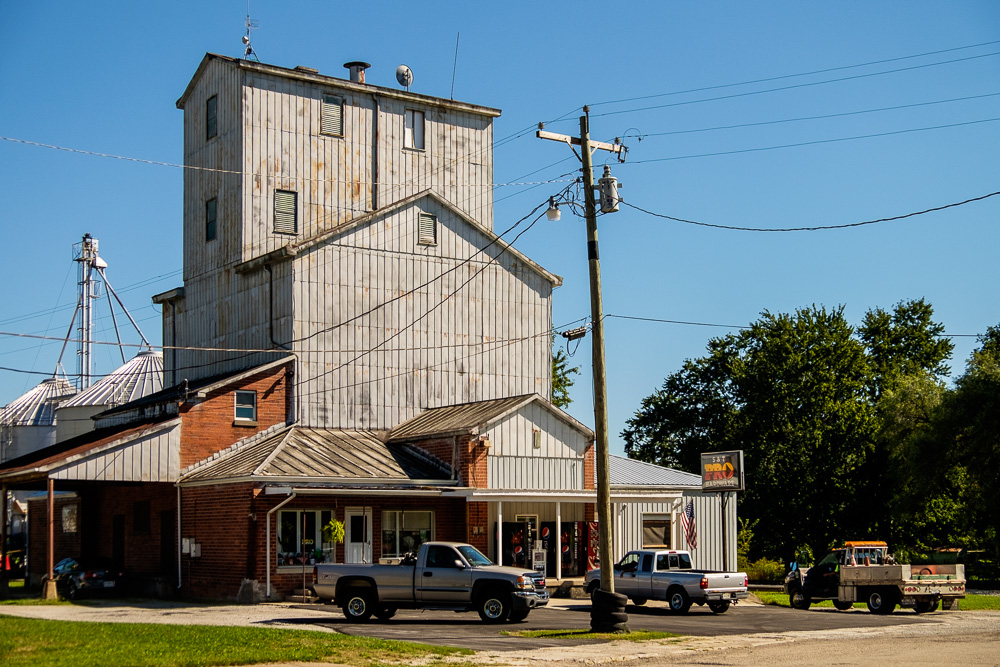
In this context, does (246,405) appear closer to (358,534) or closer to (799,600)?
(358,534)

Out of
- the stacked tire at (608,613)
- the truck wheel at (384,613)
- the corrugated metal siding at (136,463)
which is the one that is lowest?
the truck wheel at (384,613)

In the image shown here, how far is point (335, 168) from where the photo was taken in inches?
1673

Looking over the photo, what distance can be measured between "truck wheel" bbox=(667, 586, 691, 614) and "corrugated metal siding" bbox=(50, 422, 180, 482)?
15.7m

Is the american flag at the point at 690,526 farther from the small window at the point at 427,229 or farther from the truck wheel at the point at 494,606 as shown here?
the truck wheel at the point at 494,606

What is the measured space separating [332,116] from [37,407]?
1622 inches

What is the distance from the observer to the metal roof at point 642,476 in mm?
40125

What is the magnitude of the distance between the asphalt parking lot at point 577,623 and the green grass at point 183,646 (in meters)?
1.79

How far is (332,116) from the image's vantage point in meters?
42.7

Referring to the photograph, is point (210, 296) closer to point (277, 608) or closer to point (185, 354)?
point (185, 354)

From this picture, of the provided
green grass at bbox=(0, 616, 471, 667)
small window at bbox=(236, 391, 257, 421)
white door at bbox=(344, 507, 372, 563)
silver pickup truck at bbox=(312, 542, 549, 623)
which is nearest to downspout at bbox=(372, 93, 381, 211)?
small window at bbox=(236, 391, 257, 421)

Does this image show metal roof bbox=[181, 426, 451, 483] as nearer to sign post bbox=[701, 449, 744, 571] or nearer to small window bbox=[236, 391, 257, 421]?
small window bbox=[236, 391, 257, 421]

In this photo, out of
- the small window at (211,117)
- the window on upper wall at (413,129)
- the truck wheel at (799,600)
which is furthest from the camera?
the window on upper wall at (413,129)

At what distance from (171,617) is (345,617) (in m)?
4.29

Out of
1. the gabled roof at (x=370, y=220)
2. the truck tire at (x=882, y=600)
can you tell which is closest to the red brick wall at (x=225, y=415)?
the gabled roof at (x=370, y=220)
